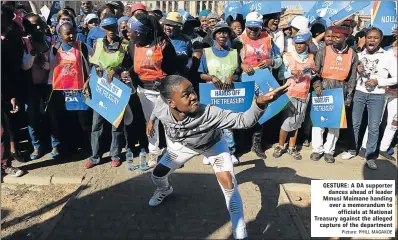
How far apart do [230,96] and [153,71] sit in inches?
43.9

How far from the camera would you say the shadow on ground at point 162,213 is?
367 centimetres

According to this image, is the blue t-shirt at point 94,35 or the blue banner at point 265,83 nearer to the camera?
the blue banner at point 265,83

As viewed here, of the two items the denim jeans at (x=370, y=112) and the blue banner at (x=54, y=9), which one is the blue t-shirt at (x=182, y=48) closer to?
the denim jeans at (x=370, y=112)

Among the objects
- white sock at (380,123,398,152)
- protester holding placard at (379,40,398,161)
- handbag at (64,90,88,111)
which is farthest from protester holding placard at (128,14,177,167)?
white sock at (380,123,398,152)

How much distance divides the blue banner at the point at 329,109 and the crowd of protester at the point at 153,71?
129mm

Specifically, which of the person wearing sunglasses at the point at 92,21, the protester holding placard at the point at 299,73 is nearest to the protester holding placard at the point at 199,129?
the protester holding placard at the point at 299,73

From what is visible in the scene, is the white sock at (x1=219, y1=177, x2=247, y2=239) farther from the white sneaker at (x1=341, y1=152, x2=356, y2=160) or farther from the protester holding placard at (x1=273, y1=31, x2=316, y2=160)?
the white sneaker at (x1=341, y1=152, x2=356, y2=160)

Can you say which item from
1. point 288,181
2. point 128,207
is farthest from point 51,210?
point 288,181

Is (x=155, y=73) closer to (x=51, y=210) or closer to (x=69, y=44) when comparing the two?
(x=69, y=44)

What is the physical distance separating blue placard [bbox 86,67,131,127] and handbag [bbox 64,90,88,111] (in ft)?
0.55

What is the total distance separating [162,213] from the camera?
4.04 m

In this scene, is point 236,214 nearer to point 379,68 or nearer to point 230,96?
point 230,96

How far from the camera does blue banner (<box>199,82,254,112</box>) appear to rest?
195 inches

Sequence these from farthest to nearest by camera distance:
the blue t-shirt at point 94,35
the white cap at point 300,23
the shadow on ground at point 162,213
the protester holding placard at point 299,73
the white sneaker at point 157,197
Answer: the white cap at point 300,23, the blue t-shirt at point 94,35, the protester holding placard at point 299,73, the white sneaker at point 157,197, the shadow on ground at point 162,213
